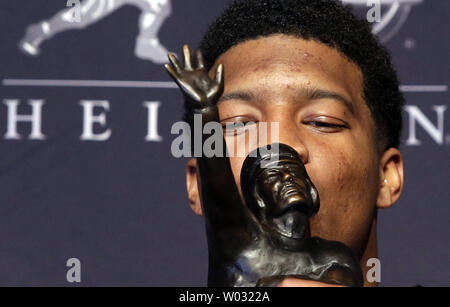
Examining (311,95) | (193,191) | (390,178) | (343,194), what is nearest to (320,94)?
(311,95)

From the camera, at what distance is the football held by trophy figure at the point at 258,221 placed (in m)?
1.45

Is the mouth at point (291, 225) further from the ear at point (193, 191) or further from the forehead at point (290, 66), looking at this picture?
the ear at point (193, 191)

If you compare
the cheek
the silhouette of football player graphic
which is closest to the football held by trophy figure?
the cheek

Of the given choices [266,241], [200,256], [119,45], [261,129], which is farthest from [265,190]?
[119,45]

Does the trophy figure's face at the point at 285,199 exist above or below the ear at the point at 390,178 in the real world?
below

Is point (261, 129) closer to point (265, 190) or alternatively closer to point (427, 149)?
point (265, 190)

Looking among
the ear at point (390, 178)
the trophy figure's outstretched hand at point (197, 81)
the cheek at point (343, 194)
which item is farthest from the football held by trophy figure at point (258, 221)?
the ear at point (390, 178)

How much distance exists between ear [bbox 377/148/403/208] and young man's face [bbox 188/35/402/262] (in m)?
0.05

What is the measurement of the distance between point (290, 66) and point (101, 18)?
38.1 inches

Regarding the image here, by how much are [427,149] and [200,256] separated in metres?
0.70

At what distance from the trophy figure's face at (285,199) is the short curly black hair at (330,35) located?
0.43 meters

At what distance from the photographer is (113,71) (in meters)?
2.54

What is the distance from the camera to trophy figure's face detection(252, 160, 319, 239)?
4.86 feet
